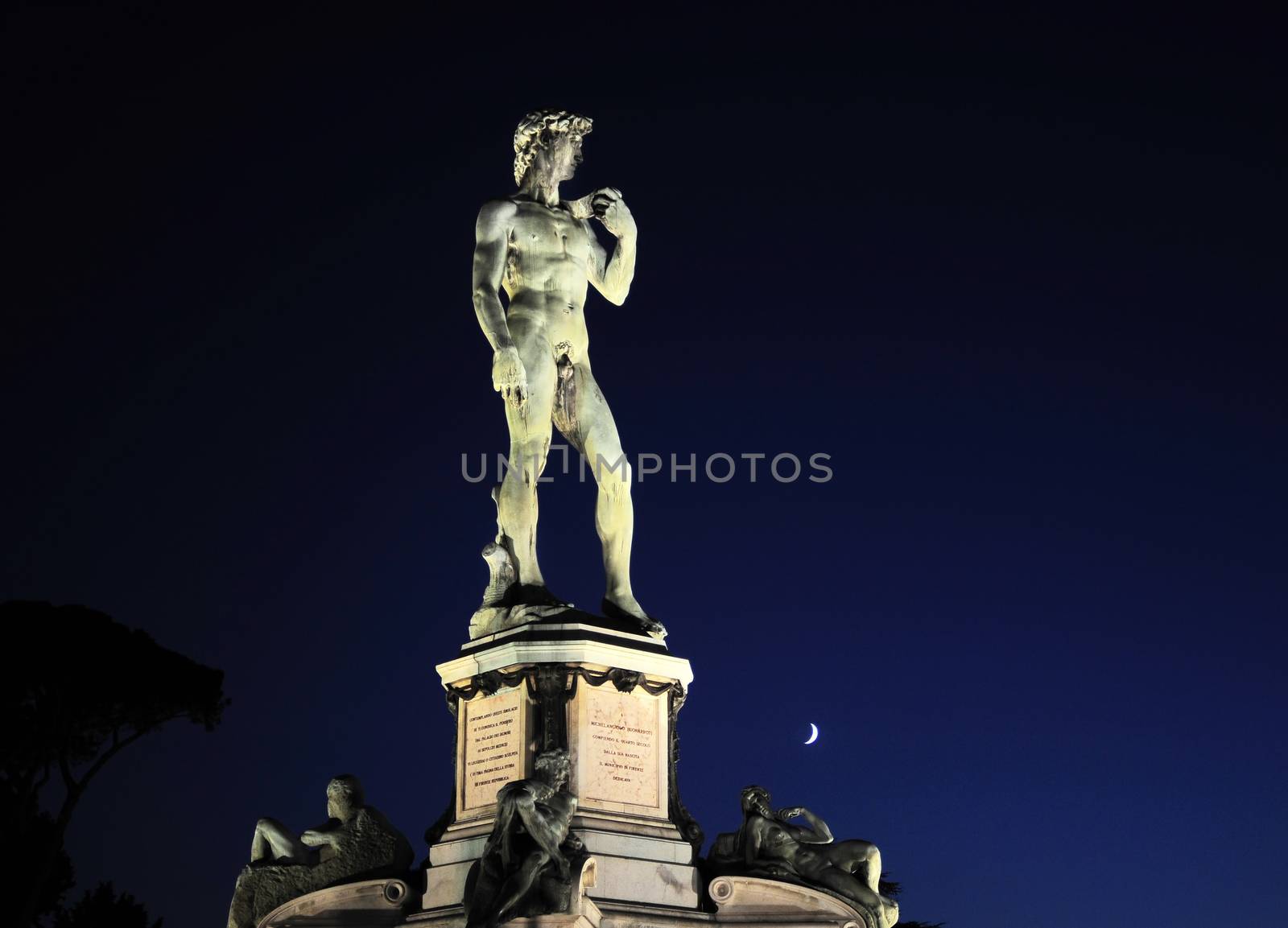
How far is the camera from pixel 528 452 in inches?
610

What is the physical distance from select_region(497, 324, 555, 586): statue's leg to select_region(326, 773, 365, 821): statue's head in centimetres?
219

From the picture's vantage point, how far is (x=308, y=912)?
1452 centimetres

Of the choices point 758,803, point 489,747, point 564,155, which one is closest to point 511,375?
point 564,155

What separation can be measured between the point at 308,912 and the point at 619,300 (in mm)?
5712

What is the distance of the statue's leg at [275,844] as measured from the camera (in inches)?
588

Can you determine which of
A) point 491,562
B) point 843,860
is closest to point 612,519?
point 491,562

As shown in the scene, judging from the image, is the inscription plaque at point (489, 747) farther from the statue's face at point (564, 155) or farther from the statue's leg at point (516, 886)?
the statue's face at point (564, 155)

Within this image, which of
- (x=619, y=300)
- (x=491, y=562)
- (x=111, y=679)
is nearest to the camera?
(x=491, y=562)

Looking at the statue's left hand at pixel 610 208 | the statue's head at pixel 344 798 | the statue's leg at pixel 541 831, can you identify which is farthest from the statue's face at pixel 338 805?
the statue's left hand at pixel 610 208

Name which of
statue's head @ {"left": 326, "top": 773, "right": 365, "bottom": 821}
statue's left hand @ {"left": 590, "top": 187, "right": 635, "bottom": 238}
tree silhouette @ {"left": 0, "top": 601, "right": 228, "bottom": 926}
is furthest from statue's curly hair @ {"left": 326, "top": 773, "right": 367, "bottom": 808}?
tree silhouette @ {"left": 0, "top": 601, "right": 228, "bottom": 926}

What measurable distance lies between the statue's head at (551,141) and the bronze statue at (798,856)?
5.52 metres

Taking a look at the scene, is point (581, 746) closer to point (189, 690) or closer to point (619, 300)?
point (619, 300)

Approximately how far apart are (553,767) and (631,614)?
2027 mm

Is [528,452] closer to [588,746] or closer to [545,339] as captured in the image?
[545,339]
